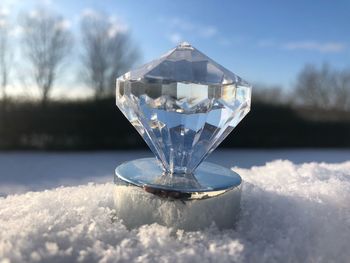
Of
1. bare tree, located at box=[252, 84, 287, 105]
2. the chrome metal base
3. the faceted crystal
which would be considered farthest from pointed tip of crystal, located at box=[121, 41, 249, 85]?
bare tree, located at box=[252, 84, 287, 105]

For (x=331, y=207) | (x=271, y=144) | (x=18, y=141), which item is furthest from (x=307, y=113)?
(x=331, y=207)

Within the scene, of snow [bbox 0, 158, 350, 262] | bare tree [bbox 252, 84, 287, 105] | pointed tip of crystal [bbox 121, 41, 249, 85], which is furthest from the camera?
bare tree [bbox 252, 84, 287, 105]

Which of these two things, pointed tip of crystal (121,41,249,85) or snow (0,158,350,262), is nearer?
snow (0,158,350,262)

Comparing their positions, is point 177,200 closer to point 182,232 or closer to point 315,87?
point 182,232

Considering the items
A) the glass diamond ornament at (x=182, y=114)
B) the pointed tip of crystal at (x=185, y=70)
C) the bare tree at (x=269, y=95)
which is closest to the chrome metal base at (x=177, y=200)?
the glass diamond ornament at (x=182, y=114)

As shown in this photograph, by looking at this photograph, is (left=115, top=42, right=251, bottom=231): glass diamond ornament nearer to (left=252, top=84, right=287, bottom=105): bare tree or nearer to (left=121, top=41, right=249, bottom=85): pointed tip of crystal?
(left=121, top=41, right=249, bottom=85): pointed tip of crystal

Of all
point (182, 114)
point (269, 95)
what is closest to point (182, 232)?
point (182, 114)
